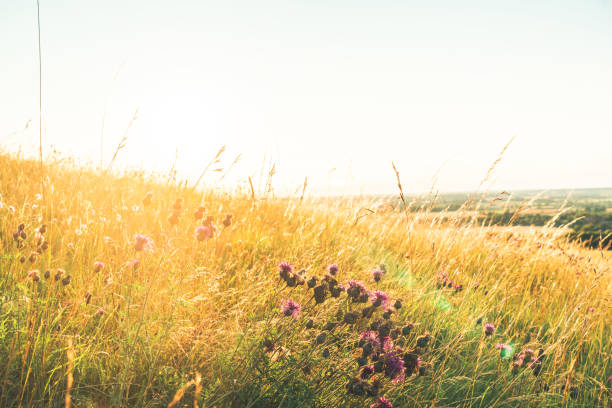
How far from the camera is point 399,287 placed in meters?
2.68

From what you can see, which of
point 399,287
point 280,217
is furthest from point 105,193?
point 399,287

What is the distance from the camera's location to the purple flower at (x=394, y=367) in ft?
4.72

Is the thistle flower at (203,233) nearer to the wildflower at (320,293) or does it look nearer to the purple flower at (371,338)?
the wildflower at (320,293)

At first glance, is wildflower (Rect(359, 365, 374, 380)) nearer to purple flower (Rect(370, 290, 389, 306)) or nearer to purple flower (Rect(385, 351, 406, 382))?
purple flower (Rect(385, 351, 406, 382))

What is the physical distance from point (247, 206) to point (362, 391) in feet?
10.2

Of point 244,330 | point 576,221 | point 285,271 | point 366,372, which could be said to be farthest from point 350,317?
point 576,221

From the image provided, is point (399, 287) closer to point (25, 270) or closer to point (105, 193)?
point (25, 270)

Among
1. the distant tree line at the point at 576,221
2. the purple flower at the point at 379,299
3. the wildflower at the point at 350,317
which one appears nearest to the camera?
the wildflower at the point at 350,317

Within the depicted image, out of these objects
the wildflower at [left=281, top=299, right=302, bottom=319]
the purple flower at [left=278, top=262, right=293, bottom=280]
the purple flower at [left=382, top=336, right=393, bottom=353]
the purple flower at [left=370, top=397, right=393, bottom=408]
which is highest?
the purple flower at [left=278, top=262, right=293, bottom=280]

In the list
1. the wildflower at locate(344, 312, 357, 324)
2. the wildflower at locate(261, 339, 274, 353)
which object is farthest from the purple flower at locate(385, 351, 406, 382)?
the wildflower at locate(261, 339, 274, 353)

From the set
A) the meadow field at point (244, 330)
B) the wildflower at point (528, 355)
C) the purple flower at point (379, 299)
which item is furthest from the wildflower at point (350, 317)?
the wildflower at point (528, 355)

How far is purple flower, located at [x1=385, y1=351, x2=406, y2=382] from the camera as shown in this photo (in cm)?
144

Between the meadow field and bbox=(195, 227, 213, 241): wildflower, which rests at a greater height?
bbox=(195, 227, 213, 241): wildflower

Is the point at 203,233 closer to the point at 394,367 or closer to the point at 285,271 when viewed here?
the point at 285,271
